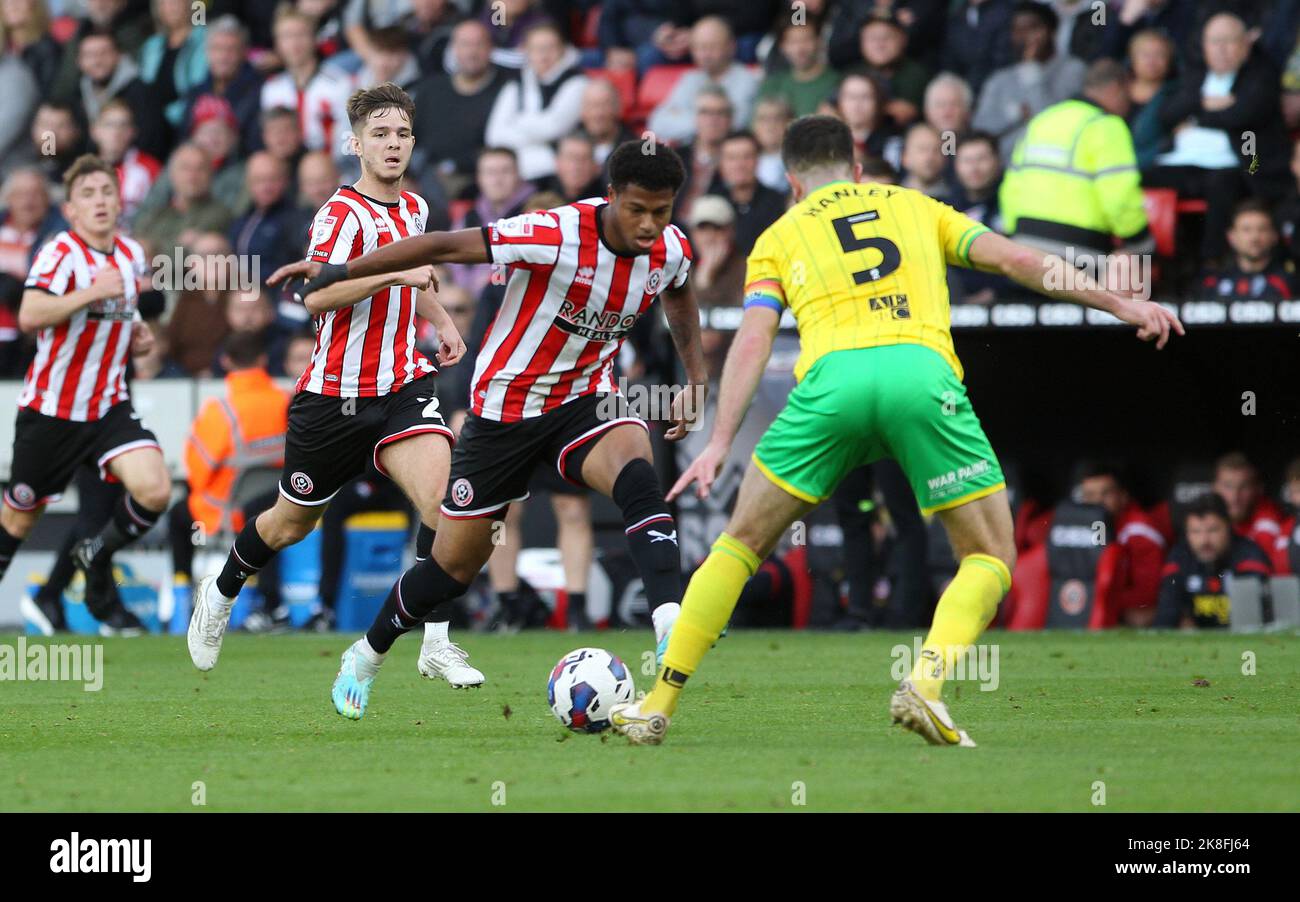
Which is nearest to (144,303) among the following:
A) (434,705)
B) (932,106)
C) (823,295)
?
(434,705)

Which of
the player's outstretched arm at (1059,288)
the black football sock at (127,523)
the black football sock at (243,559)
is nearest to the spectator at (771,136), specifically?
the black football sock at (127,523)

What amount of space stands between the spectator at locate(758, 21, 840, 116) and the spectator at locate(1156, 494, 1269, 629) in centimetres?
450

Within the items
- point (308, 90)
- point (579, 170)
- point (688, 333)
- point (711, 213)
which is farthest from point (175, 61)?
point (688, 333)

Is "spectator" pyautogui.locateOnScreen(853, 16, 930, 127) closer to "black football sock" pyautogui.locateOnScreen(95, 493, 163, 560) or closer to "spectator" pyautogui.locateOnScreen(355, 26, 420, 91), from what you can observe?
"spectator" pyautogui.locateOnScreen(355, 26, 420, 91)

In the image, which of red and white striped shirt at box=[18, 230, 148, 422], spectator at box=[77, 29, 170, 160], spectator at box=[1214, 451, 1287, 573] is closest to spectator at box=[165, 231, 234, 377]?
spectator at box=[77, 29, 170, 160]

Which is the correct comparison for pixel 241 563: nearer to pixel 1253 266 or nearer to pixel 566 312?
pixel 566 312

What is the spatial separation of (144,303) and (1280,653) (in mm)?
6833

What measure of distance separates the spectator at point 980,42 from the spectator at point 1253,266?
9.35 feet

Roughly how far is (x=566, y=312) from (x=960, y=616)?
6.88ft

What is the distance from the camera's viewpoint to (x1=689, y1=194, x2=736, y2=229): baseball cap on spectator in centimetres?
1446

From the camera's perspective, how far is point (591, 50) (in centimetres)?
1753

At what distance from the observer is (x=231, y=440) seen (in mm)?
14656

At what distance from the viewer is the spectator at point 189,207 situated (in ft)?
57.5
